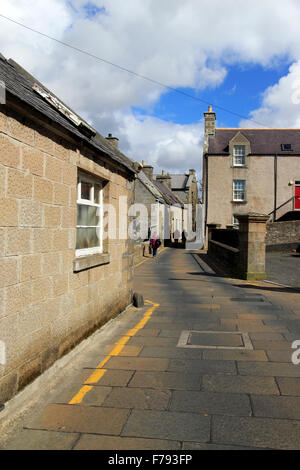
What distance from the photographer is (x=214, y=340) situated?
6.09 metres

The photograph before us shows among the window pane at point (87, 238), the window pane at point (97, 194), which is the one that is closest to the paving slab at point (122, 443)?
the window pane at point (87, 238)

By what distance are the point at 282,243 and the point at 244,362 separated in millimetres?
26684

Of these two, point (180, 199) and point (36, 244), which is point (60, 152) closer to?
point (36, 244)

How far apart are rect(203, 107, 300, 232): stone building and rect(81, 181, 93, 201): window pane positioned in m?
28.3

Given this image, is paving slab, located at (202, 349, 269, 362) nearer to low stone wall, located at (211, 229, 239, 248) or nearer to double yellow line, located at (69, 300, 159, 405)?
double yellow line, located at (69, 300, 159, 405)

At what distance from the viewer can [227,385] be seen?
4270mm

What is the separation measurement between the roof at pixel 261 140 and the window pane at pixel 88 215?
28.9 m

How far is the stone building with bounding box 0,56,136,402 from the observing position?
3.65 m

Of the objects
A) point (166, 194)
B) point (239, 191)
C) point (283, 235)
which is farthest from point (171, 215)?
point (283, 235)

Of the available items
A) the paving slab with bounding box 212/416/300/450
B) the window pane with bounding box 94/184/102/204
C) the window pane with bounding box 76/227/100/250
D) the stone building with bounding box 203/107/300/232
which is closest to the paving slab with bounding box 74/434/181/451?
the paving slab with bounding box 212/416/300/450

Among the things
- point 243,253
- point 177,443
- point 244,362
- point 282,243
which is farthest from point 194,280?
point 282,243

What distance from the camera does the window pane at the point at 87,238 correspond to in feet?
19.7

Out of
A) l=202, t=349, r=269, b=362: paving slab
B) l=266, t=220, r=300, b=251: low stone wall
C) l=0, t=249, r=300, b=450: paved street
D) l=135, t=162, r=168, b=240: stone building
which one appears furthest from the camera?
l=135, t=162, r=168, b=240: stone building

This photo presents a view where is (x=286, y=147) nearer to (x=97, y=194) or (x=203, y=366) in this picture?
(x=97, y=194)
